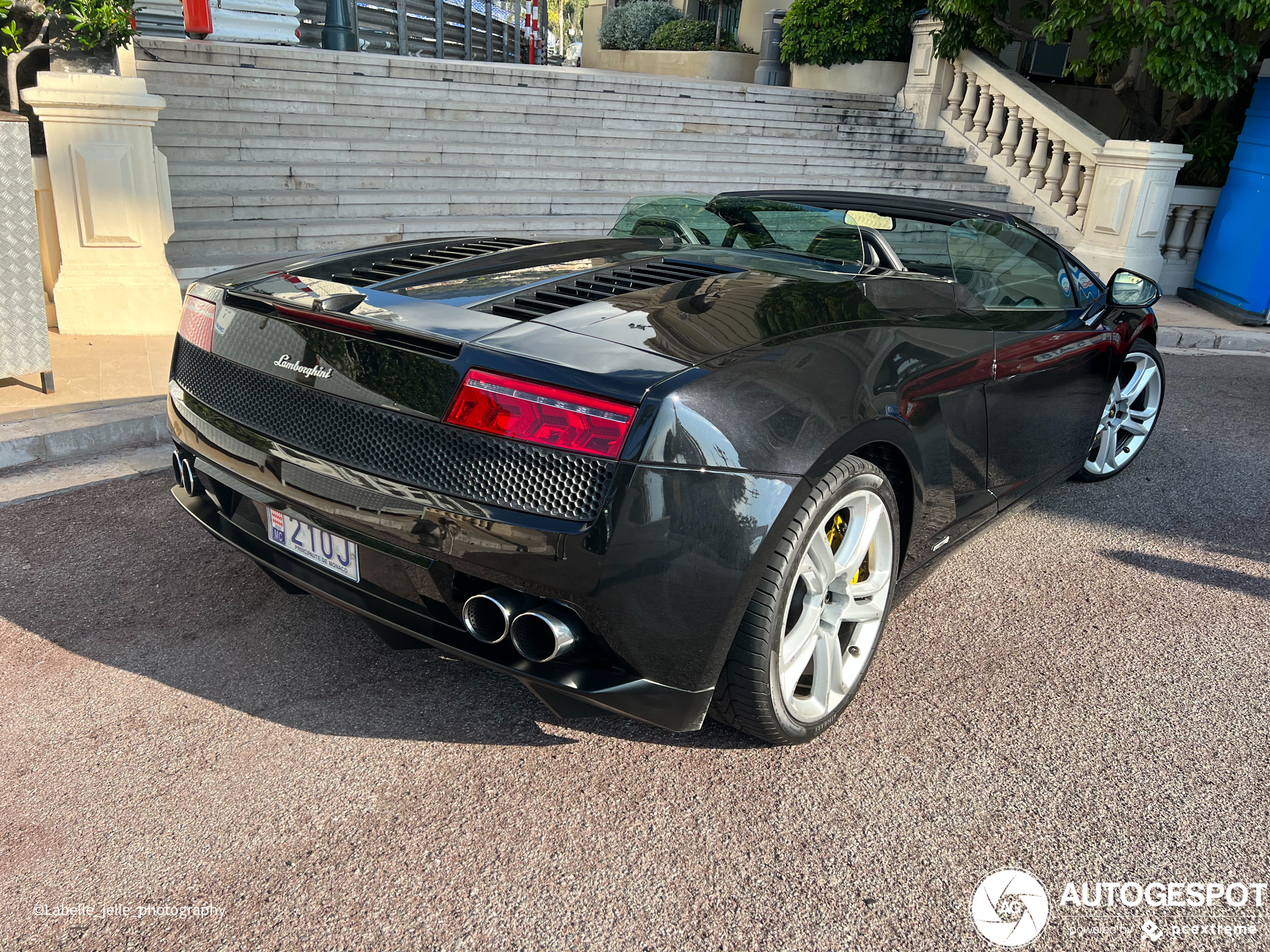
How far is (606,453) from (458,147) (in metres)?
9.60

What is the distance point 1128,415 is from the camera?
4.92 m

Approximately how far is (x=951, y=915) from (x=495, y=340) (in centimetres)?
157

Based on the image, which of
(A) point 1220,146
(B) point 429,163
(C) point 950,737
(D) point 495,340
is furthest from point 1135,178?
(D) point 495,340

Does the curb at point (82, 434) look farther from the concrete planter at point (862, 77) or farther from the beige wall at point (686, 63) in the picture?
the beige wall at point (686, 63)

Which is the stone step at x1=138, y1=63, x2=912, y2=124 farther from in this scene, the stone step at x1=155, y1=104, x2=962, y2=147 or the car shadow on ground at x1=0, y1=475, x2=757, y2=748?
the car shadow on ground at x1=0, y1=475, x2=757, y2=748

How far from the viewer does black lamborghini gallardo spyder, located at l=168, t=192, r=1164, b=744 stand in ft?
6.77

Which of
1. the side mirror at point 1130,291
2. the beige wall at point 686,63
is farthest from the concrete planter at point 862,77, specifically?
the side mirror at point 1130,291

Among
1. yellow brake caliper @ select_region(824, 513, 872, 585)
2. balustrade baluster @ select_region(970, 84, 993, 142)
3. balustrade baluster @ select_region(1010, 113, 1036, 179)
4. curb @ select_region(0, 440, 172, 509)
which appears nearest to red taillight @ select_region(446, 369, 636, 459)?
yellow brake caliper @ select_region(824, 513, 872, 585)

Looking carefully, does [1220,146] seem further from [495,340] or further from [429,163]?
[495,340]

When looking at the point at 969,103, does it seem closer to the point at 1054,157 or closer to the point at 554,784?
the point at 1054,157

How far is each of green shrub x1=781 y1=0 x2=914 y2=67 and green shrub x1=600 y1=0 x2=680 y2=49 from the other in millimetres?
7357

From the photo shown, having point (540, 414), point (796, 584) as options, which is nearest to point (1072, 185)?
point (796, 584)

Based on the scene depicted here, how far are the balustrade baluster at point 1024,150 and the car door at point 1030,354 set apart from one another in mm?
9776

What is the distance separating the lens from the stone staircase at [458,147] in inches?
352
